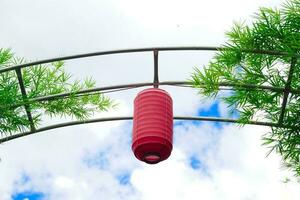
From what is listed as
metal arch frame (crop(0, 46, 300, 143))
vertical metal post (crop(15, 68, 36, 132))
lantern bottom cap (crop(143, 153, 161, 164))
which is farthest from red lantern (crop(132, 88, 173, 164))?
vertical metal post (crop(15, 68, 36, 132))

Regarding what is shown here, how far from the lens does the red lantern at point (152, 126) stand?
3730 mm

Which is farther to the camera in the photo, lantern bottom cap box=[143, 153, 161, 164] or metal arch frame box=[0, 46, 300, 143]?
metal arch frame box=[0, 46, 300, 143]

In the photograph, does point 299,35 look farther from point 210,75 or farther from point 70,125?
point 70,125

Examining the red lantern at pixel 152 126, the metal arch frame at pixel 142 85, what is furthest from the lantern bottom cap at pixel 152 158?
the metal arch frame at pixel 142 85

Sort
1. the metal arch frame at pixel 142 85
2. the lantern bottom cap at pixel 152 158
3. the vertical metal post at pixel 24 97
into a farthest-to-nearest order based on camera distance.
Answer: the vertical metal post at pixel 24 97 → the metal arch frame at pixel 142 85 → the lantern bottom cap at pixel 152 158

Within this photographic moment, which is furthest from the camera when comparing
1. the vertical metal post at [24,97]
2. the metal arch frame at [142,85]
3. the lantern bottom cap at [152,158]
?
the vertical metal post at [24,97]

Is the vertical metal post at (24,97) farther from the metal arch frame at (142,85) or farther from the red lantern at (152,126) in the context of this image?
the red lantern at (152,126)

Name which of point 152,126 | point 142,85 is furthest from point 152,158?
point 142,85

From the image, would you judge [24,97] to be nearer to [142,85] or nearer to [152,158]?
[142,85]

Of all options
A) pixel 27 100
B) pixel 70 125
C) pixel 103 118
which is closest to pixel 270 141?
pixel 103 118

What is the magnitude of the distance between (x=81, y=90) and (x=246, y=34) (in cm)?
156

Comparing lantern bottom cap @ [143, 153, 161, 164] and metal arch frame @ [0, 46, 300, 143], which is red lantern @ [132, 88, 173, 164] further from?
metal arch frame @ [0, 46, 300, 143]

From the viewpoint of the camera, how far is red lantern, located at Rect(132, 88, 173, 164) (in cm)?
373

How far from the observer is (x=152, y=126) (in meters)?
3.79
